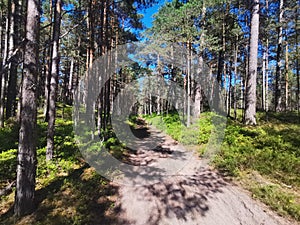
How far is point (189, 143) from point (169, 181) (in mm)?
4234

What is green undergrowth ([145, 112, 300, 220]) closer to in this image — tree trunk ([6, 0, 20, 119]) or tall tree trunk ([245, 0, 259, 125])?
tall tree trunk ([245, 0, 259, 125])

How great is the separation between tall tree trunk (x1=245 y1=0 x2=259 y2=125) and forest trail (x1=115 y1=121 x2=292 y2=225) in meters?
4.49

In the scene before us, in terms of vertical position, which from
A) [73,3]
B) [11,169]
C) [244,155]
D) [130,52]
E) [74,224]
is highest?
[73,3]

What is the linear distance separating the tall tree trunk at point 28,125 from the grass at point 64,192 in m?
0.41

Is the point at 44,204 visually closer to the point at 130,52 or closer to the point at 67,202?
the point at 67,202

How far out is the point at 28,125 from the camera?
4.11 meters

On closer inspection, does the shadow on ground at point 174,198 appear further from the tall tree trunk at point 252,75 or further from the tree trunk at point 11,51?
the tree trunk at point 11,51

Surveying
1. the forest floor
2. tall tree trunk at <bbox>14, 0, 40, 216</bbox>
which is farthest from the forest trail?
tall tree trunk at <bbox>14, 0, 40, 216</bbox>

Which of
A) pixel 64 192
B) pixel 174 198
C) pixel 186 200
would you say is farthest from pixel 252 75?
pixel 64 192

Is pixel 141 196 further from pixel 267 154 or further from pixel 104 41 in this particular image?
pixel 104 41

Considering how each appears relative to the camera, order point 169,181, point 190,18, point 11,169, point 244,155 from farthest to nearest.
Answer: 1. point 190,18
2. point 244,155
3. point 11,169
4. point 169,181

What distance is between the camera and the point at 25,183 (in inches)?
161

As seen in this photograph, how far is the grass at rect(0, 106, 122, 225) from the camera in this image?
4.03 m

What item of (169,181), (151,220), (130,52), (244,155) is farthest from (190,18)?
(151,220)
